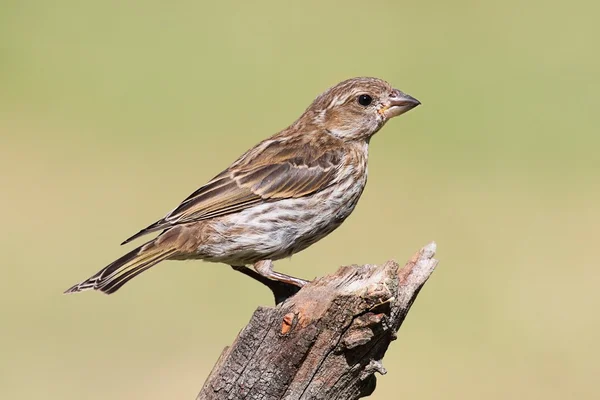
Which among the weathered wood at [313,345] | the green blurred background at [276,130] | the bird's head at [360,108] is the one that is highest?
the green blurred background at [276,130]

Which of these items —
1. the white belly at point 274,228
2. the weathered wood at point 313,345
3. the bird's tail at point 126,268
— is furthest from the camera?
the white belly at point 274,228

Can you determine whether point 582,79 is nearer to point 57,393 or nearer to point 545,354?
point 545,354

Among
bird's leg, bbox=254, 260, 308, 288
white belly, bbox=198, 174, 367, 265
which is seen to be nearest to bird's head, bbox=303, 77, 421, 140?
white belly, bbox=198, 174, 367, 265

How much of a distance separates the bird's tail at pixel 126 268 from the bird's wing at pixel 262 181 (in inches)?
5.0

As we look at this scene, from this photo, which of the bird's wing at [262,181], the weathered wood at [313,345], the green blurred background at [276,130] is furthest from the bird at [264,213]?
the green blurred background at [276,130]

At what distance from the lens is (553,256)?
449 inches

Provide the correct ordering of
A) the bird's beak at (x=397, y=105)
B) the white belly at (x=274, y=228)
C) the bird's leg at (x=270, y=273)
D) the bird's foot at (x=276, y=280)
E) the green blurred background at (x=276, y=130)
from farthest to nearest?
the green blurred background at (x=276, y=130) → the bird's beak at (x=397, y=105) → the white belly at (x=274, y=228) → the bird's leg at (x=270, y=273) → the bird's foot at (x=276, y=280)

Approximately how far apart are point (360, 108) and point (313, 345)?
2932 millimetres

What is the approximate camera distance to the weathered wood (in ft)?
14.1

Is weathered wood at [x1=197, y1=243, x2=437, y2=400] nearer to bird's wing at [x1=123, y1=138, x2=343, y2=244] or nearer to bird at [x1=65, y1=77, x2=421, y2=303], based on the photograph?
bird at [x1=65, y1=77, x2=421, y2=303]

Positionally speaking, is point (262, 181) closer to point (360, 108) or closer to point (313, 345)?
point (360, 108)

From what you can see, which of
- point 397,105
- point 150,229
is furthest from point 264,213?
point 397,105

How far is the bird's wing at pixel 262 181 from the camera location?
6.28m

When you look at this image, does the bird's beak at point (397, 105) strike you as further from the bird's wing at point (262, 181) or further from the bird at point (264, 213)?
the bird's wing at point (262, 181)
